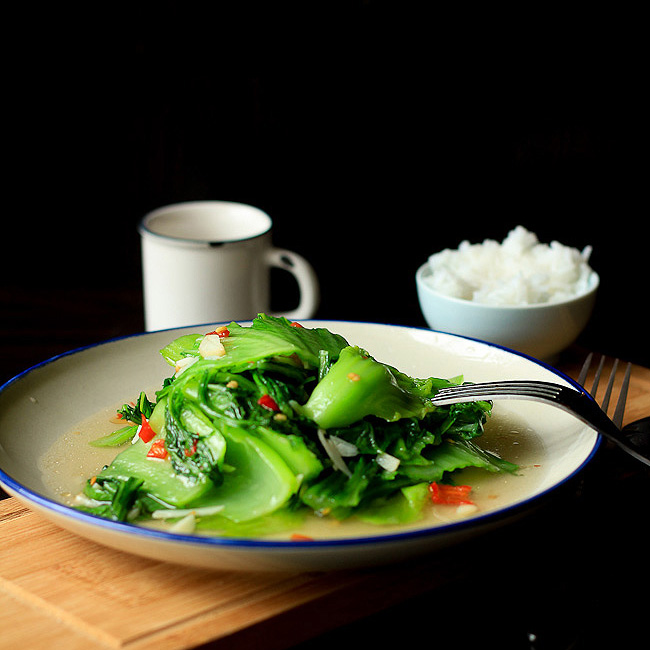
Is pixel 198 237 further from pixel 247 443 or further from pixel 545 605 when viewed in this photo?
pixel 545 605

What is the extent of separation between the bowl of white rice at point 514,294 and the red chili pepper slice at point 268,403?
3.06 feet

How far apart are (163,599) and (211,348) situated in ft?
1.51

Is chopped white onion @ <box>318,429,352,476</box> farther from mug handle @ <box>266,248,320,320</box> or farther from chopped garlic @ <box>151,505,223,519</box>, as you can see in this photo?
mug handle @ <box>266,248,320,320</box>

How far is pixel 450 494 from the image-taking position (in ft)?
4.53

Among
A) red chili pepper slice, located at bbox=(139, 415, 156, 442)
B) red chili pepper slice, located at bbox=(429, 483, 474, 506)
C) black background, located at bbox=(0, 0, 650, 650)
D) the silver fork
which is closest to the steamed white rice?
black background, located at bbox=(0, 0, 650, 650)

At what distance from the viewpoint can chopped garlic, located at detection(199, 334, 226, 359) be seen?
1.48m

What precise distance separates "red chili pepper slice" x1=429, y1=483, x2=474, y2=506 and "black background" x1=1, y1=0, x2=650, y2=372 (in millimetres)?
1597

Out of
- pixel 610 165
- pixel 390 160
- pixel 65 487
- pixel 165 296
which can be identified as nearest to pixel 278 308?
pixel 390 160

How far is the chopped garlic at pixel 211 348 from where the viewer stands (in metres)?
1.48

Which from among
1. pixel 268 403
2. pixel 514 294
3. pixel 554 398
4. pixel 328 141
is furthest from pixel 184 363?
pixel 328 141

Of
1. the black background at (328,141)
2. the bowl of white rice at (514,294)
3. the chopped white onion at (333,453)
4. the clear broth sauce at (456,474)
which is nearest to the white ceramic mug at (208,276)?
the black background at (328,141)

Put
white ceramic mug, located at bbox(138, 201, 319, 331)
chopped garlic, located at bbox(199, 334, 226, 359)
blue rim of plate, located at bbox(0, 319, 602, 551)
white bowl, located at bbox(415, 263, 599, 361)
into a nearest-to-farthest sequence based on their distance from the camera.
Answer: blue rim of plate, located at bbox(0, 319, 602, 551), chopped garlic, located at bbox(199, 334, 226, 359), white bowl, located at bbox(415, 263, 599, 361), white ceramic mug, located at bbox(138, 201, 319, 331)

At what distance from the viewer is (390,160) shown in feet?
10.6

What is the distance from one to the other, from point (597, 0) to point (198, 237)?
5.47 ft
